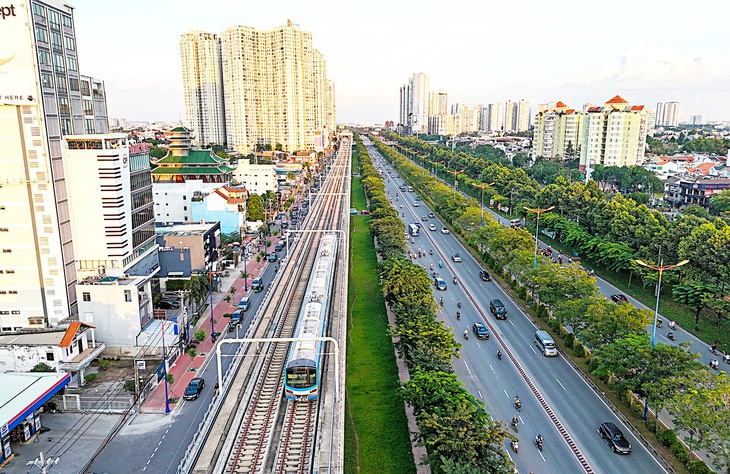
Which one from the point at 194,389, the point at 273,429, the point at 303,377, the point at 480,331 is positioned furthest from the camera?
the point at 480,331

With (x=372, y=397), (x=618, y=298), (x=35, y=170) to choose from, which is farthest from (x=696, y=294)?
(x=35, y=170)

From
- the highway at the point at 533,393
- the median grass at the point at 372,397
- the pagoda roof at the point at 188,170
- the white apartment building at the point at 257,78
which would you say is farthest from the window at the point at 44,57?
the white apartment building at the point at 257,78

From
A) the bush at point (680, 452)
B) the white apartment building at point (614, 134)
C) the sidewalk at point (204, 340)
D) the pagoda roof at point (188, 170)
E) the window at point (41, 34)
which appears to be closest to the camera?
the bush at point (680, 452)

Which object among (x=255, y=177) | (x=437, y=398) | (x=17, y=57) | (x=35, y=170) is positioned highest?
(x=17, y=57)

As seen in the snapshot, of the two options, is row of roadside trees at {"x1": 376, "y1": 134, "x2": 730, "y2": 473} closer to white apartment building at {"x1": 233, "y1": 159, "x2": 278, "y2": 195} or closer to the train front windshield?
the train front windshield

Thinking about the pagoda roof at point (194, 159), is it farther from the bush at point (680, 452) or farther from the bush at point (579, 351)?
the bush at point (680, 452)

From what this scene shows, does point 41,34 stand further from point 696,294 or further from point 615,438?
point 696,294
